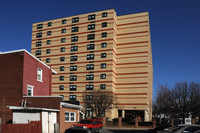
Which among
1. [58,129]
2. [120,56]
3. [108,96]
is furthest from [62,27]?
[58,129]

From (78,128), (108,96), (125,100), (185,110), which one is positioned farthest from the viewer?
(125,100)

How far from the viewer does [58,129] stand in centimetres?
2312

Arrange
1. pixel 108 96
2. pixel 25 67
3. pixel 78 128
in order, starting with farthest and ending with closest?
pixel 108 96, pixel 25 67, pixel 78 128

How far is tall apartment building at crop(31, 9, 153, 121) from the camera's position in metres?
56.8

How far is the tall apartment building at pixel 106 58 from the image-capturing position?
56.8m

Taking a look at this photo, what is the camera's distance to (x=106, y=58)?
190ft

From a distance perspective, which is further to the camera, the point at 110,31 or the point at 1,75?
the point at 110,31

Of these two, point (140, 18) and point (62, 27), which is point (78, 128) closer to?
point (140, 18)

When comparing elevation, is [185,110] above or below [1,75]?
below

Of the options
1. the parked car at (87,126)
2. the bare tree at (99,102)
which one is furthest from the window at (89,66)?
the parked car at (87,126)

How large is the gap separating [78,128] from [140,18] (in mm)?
43365

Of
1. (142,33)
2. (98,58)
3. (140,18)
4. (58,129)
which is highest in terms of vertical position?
(140,18)

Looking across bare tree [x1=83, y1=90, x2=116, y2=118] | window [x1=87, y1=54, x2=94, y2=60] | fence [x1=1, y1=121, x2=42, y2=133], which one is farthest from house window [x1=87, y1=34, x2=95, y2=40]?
fence [x1=1, y1=121, x2=42, y2=133]

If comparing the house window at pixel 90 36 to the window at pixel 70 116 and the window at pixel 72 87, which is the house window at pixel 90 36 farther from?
the window at pixel 70 116
